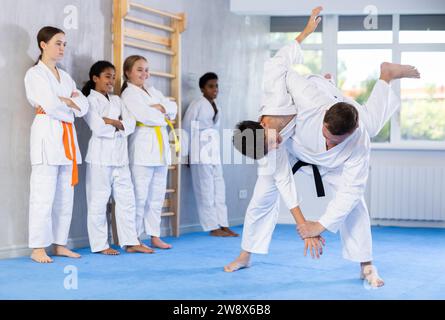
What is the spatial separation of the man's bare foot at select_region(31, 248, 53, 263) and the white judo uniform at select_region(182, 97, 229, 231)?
1.85 meters

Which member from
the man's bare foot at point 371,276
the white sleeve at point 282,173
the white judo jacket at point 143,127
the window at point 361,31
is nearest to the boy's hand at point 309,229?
the white sleeve at point 282,173

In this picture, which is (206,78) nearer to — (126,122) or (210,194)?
(210,194)

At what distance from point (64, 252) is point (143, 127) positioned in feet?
3.67

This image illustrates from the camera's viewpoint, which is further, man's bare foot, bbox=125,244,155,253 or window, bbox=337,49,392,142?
window, bbox=337,49,392,142

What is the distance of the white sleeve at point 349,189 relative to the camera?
339 centimetres

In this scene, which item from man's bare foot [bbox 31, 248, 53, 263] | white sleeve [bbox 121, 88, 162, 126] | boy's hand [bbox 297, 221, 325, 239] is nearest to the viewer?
boy's hand [bbox 297, 221, 325, 239]

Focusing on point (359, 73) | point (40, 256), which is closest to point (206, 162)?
point (40, 256)

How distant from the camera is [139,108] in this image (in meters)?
5.02

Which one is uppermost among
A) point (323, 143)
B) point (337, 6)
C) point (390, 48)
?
point (337, 6)

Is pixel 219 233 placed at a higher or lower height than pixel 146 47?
lower

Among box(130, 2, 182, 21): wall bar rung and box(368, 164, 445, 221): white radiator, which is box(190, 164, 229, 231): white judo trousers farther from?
box(368, 164, 445, 221): white radiator

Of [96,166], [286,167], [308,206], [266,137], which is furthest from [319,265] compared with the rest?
[308,206]

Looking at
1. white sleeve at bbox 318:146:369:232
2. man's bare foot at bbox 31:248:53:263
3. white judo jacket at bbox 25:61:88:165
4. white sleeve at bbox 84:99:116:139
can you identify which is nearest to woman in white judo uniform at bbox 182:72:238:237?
white sleeve at bbox 84:99:116:139

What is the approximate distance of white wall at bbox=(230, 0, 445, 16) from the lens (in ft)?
21.3
